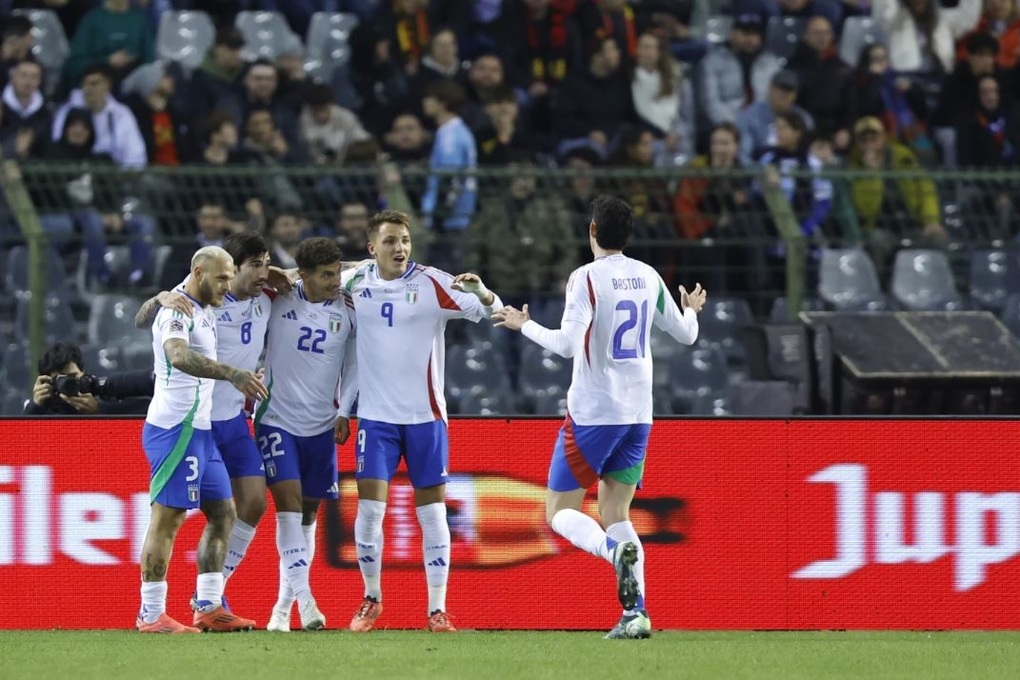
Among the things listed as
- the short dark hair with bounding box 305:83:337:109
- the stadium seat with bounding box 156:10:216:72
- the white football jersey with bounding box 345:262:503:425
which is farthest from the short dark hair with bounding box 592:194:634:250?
the stadium seat with bounding box 156:10:216:72

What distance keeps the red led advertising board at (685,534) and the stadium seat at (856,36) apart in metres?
7.83

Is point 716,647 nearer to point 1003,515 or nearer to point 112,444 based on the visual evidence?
point 1003,515

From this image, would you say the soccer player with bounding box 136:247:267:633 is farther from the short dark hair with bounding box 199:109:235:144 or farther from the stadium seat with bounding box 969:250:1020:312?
the stadium seat with bounding box 969:250:1020:312

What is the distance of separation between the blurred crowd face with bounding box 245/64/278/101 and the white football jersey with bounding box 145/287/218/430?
5.97 m

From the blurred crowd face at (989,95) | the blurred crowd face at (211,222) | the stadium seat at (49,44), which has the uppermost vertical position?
the stadium seat at (49,44)

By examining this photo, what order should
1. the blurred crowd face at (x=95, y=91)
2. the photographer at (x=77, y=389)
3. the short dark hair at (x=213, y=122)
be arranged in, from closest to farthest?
the photographer at (x=77, y=389)
the short dark hair at (x=213, y=122)
the blurred crowd face at (x=95, y=91)

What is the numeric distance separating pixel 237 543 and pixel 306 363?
0.88 metres

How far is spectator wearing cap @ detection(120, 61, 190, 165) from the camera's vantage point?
13479mm

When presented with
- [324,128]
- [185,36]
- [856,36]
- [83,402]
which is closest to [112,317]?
[324,128]

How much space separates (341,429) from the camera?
8.45m

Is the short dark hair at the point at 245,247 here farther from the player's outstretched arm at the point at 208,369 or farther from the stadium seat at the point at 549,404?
the stadium seat at the point at 549,404

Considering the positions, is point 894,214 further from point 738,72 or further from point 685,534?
point 685,534

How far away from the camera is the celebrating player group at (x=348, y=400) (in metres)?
7.82

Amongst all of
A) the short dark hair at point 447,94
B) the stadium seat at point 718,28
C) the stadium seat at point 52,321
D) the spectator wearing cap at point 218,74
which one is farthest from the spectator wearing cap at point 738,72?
the stadium seat at point 52,321
